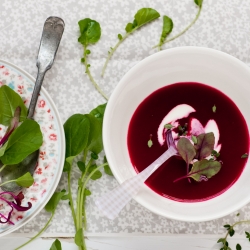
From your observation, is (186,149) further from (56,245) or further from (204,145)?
(56,245)

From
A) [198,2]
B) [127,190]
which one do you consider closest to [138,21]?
[198,2]

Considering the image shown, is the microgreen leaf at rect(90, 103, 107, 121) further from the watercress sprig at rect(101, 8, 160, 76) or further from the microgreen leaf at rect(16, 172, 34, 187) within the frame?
the microgreen leaf at rect(16, 172, 34, 187)

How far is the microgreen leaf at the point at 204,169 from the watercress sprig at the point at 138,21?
275 mm

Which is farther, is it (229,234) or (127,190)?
(229,234)

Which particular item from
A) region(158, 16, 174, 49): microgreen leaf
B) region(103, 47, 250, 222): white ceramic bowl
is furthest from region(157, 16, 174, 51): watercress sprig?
region(103, 47, 250, 222): white ceramic bowl

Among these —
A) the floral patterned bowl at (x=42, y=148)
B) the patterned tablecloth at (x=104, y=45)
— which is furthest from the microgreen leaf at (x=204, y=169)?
the floral patterned bowl at (x=42, y=148)

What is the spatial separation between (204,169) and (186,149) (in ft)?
0.17

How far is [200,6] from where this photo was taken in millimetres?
946

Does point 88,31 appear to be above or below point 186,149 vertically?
above

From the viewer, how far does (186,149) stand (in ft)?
2.73

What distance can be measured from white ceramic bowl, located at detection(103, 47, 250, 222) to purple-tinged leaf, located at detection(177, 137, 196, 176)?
9 cm

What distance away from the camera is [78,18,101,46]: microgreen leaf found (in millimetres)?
934

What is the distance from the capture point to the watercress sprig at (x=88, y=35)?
3.06 ft

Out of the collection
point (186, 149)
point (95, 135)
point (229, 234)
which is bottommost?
point (229, 234)
